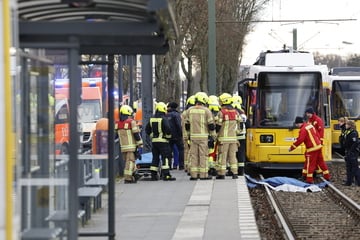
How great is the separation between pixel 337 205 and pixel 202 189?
9.10 ft

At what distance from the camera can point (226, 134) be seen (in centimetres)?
1995

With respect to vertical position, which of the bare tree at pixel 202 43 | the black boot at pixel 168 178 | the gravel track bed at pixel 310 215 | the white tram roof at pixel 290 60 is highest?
the bare tree at pixel 202 43

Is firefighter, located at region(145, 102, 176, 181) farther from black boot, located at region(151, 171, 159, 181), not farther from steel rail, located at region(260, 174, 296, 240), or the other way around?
steel rail, located at region(260, 174, 296, 240)

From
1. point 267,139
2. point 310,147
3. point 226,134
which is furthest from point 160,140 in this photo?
point 267,139

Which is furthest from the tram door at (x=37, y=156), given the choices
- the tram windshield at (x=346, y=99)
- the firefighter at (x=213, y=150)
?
the tram windshield at (x=346, y=99)

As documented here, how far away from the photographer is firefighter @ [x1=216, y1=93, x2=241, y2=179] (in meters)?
19.8

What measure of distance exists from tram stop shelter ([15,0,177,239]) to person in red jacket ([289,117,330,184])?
1395cm

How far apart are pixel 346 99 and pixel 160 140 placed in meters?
15.9

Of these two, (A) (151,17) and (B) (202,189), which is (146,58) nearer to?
(B) (202,189)

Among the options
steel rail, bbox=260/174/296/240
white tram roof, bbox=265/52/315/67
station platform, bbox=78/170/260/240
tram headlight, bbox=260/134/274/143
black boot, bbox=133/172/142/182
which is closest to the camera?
station platform, bbox=78/170/260/240

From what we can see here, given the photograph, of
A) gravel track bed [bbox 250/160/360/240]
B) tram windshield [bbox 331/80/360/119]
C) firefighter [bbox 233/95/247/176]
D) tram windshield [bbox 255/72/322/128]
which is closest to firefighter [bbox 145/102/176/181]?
firefighter [bbox 233/95/247/176]

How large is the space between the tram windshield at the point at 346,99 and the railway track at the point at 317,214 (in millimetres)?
13466

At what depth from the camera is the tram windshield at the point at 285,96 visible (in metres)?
23.1

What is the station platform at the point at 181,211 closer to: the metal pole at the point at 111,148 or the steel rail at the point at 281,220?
→ the steel rail at the point at 281,220
